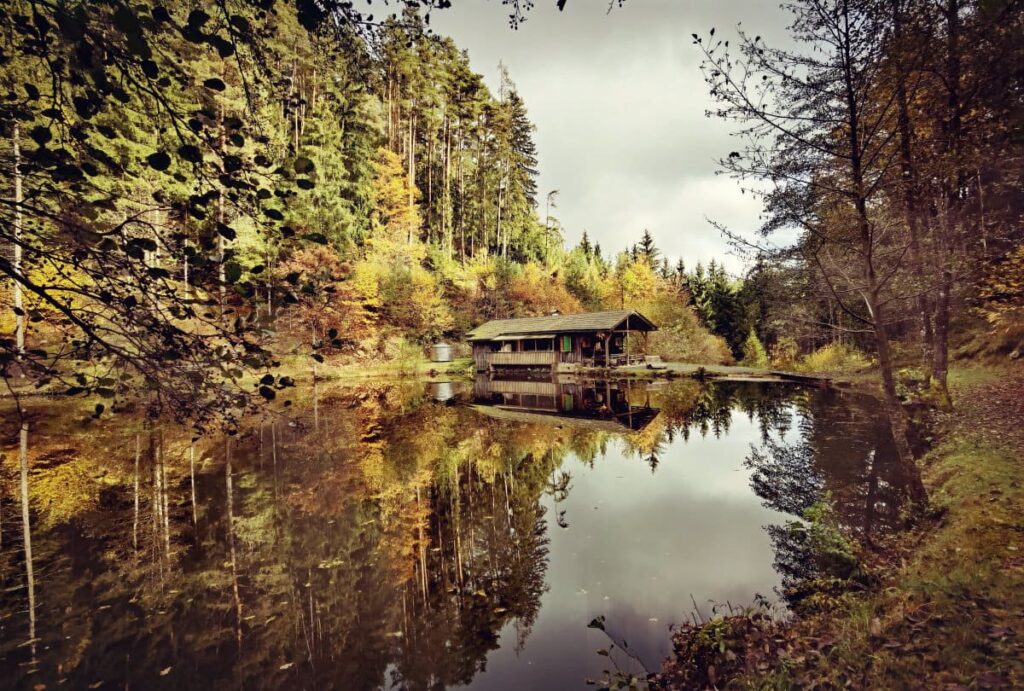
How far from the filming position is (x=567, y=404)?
71.3 ft

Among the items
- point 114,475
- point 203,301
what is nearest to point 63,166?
point 203,301

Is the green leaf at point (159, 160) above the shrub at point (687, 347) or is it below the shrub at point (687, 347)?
above

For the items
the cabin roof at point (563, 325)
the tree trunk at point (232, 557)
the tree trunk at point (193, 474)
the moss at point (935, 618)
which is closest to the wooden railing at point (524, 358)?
the cabin roof at point (563, 325)

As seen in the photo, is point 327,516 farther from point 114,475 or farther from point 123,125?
point 123,125

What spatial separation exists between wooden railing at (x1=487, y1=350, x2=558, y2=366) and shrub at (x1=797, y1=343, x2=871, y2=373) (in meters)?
17.5

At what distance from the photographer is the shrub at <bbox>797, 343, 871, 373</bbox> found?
29406 mm

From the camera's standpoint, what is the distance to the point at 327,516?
877 cm

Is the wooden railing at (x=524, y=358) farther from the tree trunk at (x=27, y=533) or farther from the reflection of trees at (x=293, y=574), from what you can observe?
the tree trunk at (x=27, y=533)

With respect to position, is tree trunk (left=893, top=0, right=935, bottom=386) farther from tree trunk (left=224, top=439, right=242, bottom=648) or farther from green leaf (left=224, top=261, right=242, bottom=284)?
tree trunk (left=224, top=439, right=242, bottom=648)

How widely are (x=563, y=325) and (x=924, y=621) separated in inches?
1197

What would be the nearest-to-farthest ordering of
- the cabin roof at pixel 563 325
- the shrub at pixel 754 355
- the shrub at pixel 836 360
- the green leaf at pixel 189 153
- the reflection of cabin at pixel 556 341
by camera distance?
the green leaf at pixel 189 153 → the shrub at pixel 836 360 → the cabin roof at pixel 563 325 → the reflection of cabin at pixel 556 341 → the shrub at pixel 754 355

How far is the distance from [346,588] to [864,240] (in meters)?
9.17

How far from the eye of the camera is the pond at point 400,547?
17.1ft

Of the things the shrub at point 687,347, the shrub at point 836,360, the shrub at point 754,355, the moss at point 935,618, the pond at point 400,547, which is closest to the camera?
the moss at point 935,618
